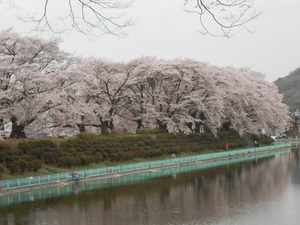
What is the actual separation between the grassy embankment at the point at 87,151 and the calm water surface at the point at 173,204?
4.77 m

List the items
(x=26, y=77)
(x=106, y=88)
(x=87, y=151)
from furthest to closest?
(x=106, y=88), (x=87, y=151), (x=26, y=77)

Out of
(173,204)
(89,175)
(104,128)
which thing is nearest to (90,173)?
(89,175)

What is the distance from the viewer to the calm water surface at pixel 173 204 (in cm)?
1745

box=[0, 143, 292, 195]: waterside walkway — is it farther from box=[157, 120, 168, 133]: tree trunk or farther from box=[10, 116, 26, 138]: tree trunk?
box=[10, 116, 26, 138]: tree trunk

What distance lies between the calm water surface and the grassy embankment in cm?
477

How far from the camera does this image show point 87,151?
3550cm

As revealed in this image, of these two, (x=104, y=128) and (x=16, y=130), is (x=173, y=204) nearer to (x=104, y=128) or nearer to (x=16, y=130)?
(x=16, y=130)

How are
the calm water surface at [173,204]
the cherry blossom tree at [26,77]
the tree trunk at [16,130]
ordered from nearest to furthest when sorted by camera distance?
the calm water surface at [173,204] → the cherry blossom tree at [26,77] → the tree trunk at [16,130]

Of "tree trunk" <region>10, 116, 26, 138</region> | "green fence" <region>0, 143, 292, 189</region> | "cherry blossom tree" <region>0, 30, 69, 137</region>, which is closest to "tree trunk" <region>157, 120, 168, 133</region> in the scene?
"green fence" <region>0, 143, 292, 189</region>

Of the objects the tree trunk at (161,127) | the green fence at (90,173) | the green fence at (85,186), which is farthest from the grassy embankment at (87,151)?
the green fence at (85,186)

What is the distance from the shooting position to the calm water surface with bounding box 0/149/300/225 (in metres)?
17.5

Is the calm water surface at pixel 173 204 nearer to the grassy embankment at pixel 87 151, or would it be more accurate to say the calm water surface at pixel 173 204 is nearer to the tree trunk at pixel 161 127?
the grassy embankment at pixel 87 151

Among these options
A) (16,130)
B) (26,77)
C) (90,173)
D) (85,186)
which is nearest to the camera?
(85,186)

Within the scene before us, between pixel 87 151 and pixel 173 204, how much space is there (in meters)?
16.2
